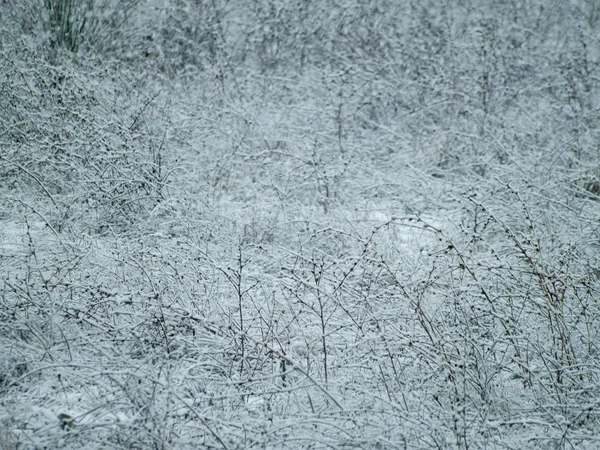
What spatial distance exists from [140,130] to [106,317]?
88.2 inches

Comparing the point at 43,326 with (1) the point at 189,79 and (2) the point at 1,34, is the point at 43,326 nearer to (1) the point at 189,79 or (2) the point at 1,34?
(2) the point at 1,34

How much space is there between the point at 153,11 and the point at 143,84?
204 cm

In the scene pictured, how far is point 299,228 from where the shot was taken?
4074 millimetres

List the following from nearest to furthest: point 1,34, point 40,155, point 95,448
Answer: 1. point 95,448
2. point 40,155
3. point 1,34

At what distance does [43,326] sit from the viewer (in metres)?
2.61

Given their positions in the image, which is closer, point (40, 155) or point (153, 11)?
point (40, 155)

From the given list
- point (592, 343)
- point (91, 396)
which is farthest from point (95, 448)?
point (592, 343)

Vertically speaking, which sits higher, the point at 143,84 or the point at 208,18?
the point at 208,18

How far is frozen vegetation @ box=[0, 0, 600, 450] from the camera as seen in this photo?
7.38 ft

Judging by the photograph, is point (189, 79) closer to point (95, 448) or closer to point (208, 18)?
point (208, 18)

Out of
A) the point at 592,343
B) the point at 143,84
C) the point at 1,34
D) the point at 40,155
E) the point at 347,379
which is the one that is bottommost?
the point at 347,379

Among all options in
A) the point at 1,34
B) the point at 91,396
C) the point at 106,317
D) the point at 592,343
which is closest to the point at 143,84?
the point at 1,34

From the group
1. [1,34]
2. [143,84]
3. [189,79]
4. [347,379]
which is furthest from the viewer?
[189,79]

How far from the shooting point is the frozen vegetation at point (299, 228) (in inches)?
88.6
